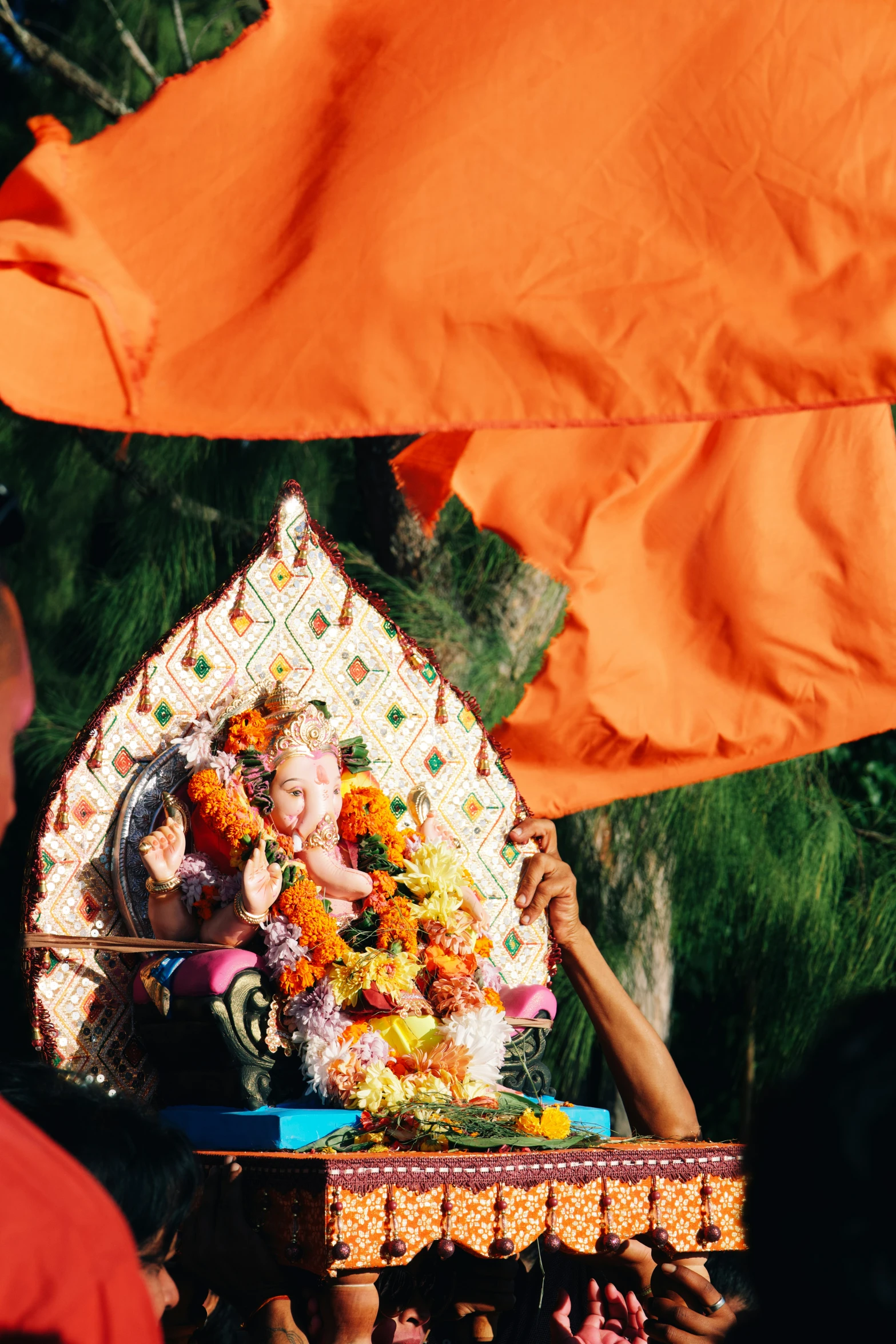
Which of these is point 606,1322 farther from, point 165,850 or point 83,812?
point 83,812

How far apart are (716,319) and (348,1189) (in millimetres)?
1763

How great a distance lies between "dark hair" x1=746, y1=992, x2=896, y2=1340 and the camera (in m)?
1.07

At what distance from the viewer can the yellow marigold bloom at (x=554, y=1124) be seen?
3027 millimetres

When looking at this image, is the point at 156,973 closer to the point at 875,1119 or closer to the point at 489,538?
the point at 875,1119

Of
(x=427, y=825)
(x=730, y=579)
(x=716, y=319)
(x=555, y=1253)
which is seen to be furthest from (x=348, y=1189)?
(x=730, y=579)

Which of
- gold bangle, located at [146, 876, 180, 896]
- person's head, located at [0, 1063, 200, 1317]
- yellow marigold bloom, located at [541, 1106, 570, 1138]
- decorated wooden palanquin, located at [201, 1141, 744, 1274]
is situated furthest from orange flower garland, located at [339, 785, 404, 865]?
person's head, located at [0, 1063, 200, 1317]

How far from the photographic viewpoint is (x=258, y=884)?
327 centimetres

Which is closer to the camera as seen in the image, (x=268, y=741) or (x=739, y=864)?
(x=268, y=741)

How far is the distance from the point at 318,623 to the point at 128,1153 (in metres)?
2.11

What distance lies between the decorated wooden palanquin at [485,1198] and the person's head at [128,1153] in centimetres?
61

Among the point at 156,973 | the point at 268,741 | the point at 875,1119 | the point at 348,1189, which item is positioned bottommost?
the point at 348,1189

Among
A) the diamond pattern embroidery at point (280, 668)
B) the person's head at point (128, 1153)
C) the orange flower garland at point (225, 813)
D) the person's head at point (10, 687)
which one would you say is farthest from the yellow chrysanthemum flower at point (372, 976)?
the person's head at point (10, 687)

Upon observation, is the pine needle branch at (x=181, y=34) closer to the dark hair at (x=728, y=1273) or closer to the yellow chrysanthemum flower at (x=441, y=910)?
the yellow chrysanthemum flower at (x=441, y=910)

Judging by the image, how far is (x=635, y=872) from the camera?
248 inches
